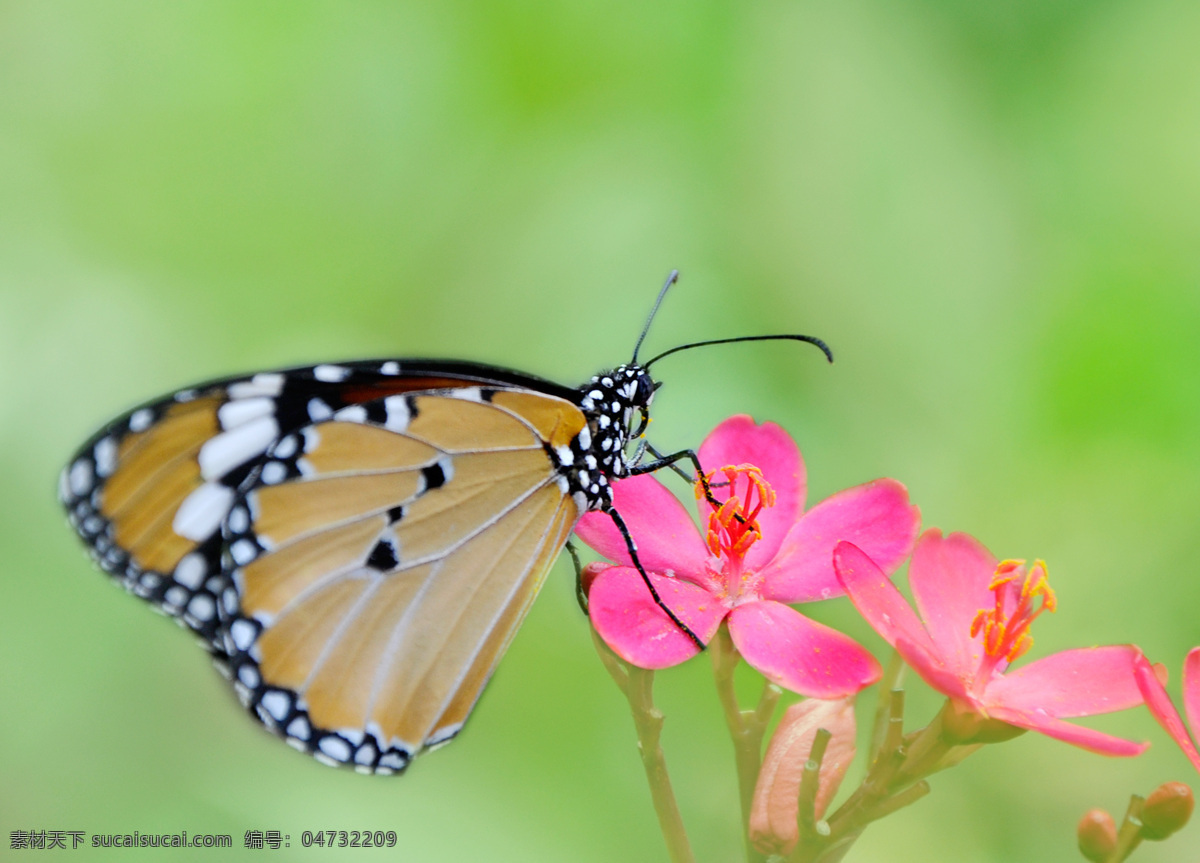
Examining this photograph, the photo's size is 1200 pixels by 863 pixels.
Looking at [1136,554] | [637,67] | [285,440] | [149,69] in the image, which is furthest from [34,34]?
[1136,554]

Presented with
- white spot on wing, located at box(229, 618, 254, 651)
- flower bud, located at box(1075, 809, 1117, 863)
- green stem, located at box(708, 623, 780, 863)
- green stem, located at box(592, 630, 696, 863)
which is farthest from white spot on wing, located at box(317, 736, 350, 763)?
flower bud, located at box(1075, 809, 1117, 863)

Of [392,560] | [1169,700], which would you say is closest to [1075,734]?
[1169,700]

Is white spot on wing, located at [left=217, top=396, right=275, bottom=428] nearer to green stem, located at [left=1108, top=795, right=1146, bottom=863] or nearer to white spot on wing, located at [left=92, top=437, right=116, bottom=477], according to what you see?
white spot on wing, located at [left=92, top=437, right=116, bottom=477]

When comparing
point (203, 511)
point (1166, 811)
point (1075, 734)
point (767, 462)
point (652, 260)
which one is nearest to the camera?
point (1075, 734)

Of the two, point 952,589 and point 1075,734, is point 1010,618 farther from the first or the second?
point 1075,734

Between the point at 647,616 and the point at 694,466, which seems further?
the point at 694,466

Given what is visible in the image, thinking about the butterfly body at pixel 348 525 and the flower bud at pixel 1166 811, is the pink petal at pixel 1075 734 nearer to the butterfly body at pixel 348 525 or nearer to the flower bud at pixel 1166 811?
the flower bud at pixel 1166 811

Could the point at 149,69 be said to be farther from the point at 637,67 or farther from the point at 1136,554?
the point at 1136,554
